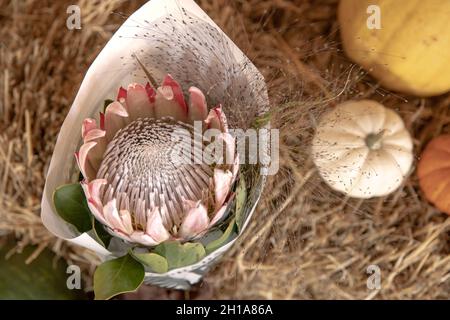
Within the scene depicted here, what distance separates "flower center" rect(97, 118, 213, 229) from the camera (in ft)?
2.32

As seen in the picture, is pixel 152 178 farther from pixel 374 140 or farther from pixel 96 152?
pixel 374 140

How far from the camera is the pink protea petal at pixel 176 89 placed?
2.40 feet

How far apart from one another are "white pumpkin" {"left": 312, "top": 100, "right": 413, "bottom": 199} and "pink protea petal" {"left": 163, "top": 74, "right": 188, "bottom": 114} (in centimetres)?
27

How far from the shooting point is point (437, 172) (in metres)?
1.07

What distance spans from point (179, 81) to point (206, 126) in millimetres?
96

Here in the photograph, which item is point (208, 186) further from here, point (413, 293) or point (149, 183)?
point (413, 293)

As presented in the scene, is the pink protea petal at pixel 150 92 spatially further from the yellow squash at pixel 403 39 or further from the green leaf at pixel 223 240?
the yellow squash at pixel 403 39

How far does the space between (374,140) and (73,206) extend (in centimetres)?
50

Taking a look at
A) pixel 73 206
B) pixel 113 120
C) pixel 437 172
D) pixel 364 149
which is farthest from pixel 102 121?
pixel 437 172

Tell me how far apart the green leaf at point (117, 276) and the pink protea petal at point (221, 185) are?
144mm

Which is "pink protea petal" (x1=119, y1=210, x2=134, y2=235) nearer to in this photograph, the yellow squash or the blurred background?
the blurred background

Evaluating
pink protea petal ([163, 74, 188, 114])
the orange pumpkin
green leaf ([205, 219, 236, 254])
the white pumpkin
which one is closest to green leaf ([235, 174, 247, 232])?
green leaf ([205, 219, 236, 254])

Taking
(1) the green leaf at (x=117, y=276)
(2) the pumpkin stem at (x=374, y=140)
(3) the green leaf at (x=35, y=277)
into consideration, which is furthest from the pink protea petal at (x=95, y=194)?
(2) the pumpkin stem at (x=374, y=140)

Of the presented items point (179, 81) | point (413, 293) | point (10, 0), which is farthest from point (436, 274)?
point (10, 0)
